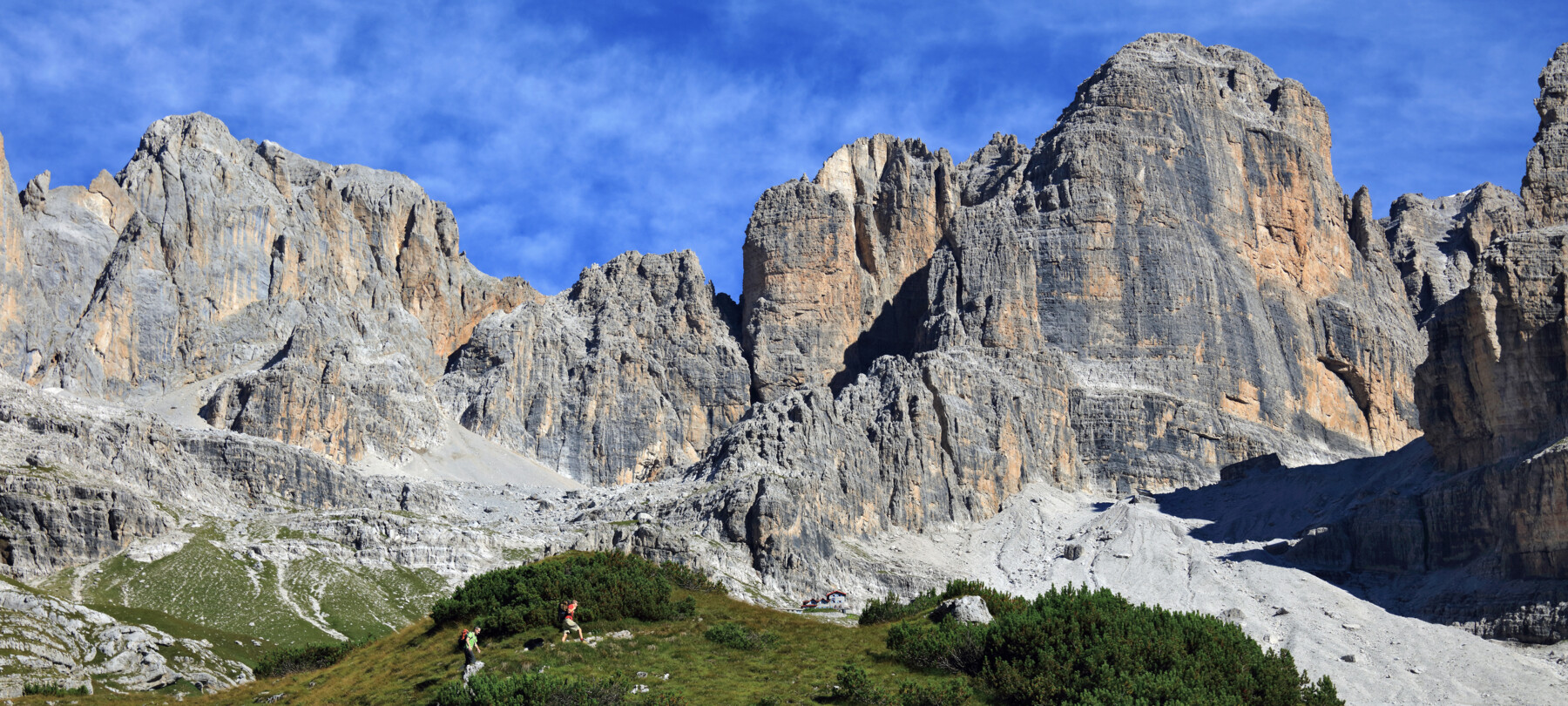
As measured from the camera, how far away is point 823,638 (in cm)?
6278

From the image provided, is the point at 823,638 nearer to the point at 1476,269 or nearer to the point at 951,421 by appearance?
the point at 1476,269

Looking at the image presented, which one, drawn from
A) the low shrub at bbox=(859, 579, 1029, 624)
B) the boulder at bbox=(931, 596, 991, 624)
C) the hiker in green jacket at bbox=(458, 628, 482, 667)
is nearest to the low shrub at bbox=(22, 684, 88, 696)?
the hiker in green jacket at bbox=(458, 628, 482, 667)

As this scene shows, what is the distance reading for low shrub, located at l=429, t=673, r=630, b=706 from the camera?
4978 centimetres

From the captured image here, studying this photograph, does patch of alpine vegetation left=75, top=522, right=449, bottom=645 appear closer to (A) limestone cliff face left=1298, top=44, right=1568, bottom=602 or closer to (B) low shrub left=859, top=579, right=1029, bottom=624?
(B) low shrub left=859, top=579, right=1029, bottom=624

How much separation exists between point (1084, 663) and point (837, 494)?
12510 centimetres

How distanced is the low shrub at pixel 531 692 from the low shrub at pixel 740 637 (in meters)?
9.06

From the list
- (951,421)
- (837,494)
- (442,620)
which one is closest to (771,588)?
(837,494)

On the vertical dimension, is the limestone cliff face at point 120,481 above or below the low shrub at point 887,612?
above

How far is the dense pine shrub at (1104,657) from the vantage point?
52.0 m

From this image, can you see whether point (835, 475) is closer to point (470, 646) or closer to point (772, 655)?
point (772, 655)

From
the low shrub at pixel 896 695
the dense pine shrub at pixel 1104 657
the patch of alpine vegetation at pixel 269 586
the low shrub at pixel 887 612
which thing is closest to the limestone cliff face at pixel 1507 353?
the low shrub at pixel 887 612

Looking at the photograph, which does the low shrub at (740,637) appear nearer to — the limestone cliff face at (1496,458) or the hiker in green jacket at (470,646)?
the hiker in green jacket at (470,646)

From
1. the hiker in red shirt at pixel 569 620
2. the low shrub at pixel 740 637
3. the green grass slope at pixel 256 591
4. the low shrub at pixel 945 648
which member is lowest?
the low shrub at pixel 945 648

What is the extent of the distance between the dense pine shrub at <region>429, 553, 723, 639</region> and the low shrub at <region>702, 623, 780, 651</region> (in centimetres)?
408
